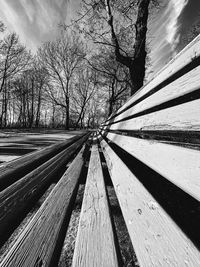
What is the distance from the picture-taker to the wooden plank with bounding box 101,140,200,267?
353 millimetres

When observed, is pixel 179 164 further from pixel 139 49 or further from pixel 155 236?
pixel 139 49

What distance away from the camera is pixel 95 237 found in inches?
19.5

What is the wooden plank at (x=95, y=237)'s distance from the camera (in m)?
0.42

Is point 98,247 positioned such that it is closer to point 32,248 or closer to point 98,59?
point 32,248

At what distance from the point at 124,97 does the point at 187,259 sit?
19005 millimetres

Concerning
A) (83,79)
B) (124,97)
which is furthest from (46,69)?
(124,97)

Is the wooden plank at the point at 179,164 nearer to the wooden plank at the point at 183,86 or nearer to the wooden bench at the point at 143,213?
the wooden bench at the point at 143,213

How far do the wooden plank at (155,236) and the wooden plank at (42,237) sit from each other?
0.25 meters

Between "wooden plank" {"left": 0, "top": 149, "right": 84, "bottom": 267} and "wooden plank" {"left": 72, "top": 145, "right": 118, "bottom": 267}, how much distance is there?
69 millimetres

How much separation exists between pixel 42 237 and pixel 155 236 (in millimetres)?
351

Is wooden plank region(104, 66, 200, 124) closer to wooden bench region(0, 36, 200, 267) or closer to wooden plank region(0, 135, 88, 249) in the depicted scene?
wooden bench region(0, 36, 200, 267)

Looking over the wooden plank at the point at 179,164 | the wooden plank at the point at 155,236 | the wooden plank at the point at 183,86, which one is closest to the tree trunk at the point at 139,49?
the wooden plank at the point at 183,86

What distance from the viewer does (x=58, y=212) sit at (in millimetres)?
607

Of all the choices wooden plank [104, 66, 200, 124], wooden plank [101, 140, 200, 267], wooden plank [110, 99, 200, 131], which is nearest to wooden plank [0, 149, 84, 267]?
wooden plank [101, 140, 200, 267]
